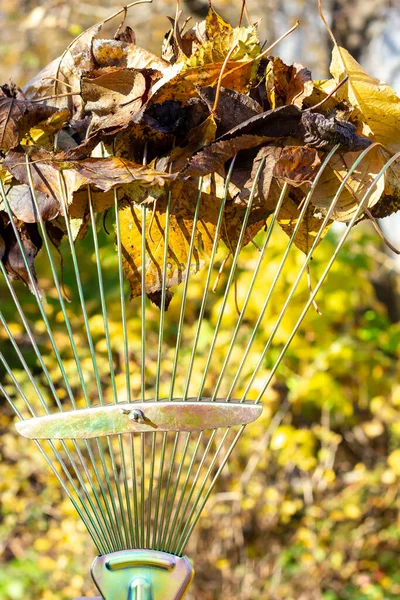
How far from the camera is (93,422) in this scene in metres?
0.82

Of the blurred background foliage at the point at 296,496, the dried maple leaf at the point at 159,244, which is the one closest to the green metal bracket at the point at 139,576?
the dried maple leaf at the point at 159,244

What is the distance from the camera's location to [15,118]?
0.83m

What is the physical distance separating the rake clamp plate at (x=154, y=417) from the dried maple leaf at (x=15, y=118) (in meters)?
0.33

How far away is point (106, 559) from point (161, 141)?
50cm

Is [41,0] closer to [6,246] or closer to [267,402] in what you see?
[267,402]

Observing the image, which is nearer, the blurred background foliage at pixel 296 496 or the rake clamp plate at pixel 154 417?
the rake clamp plate at pixel 154 417

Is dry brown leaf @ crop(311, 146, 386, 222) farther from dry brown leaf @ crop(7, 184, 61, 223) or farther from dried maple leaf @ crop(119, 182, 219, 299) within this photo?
dry brown leaf @ crop(7, 184, 61, 223)

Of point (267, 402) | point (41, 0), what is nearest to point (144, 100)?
point (267, 402)

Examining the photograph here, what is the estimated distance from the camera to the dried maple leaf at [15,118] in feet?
2.73

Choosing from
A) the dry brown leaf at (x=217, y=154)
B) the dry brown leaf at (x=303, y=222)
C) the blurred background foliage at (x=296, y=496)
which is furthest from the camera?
the blurred background foliage at (x=296, y=496)

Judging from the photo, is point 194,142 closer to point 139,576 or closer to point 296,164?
point 296,164

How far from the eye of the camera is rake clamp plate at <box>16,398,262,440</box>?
81 centimetres

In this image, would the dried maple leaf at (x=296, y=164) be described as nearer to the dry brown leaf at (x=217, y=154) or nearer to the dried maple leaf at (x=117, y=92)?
the dry brown leaf at (x=217, y=154)

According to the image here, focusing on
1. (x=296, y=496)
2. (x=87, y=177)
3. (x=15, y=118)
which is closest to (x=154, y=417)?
(x=87, y=177)
